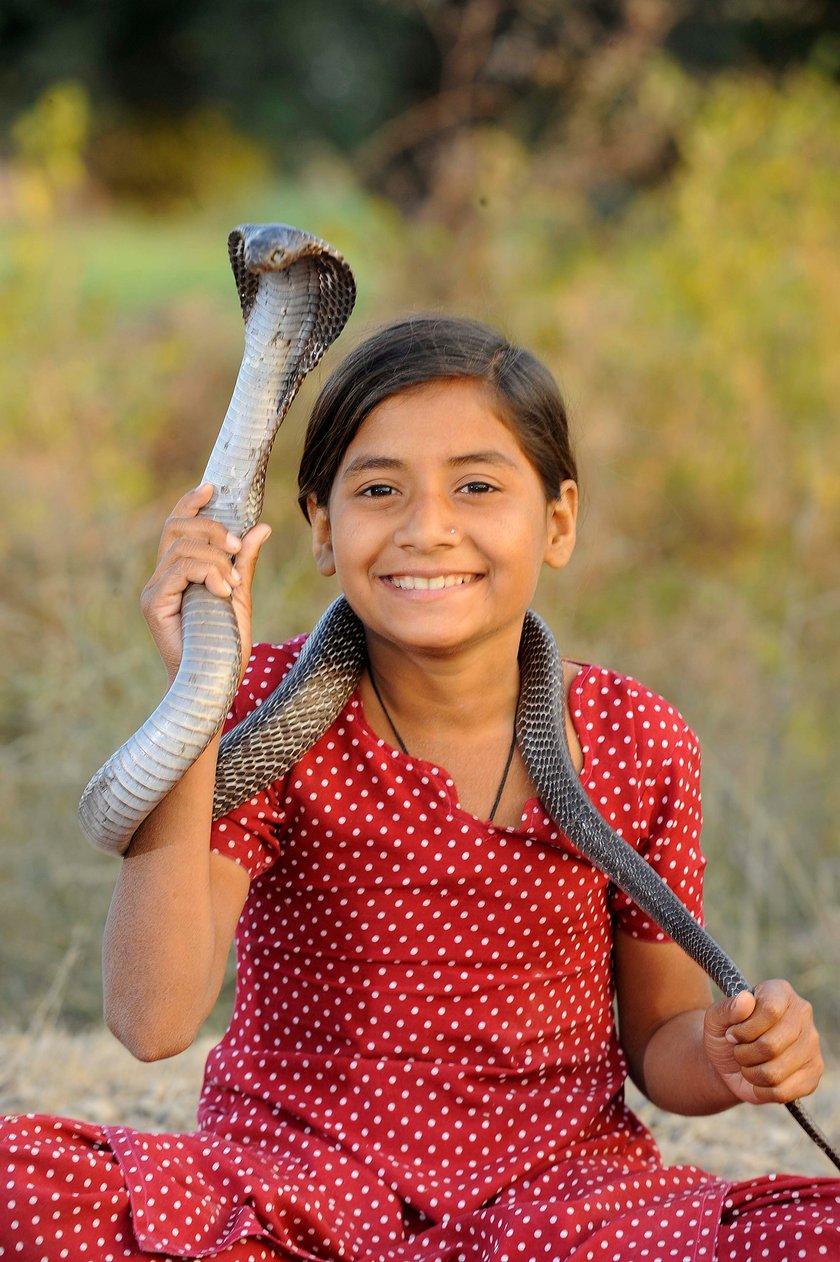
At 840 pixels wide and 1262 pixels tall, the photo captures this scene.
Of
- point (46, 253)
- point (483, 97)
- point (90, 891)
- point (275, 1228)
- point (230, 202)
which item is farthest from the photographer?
point (230, 202)

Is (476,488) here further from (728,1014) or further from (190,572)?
(728,1014)

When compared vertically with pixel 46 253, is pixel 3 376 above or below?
below

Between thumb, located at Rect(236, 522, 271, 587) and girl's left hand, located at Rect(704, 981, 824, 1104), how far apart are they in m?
0.94

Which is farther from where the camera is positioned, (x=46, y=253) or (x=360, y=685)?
(x=46, y=253)

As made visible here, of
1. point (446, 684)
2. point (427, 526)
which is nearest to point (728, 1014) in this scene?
point (446, 684)

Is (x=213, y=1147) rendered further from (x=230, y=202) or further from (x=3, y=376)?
(x=230, y=202)

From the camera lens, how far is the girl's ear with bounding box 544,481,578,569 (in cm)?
280

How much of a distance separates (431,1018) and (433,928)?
0.48 ft

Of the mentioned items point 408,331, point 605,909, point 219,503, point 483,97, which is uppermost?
point 483,97

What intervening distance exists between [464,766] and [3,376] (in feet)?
18.4

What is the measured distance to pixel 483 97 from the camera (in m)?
12.6

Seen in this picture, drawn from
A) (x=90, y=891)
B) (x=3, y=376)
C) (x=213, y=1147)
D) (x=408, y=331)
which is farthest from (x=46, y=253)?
(x=213, y=1147)

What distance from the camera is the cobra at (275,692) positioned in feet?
7.41

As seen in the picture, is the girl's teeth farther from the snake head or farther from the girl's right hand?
the snake head
